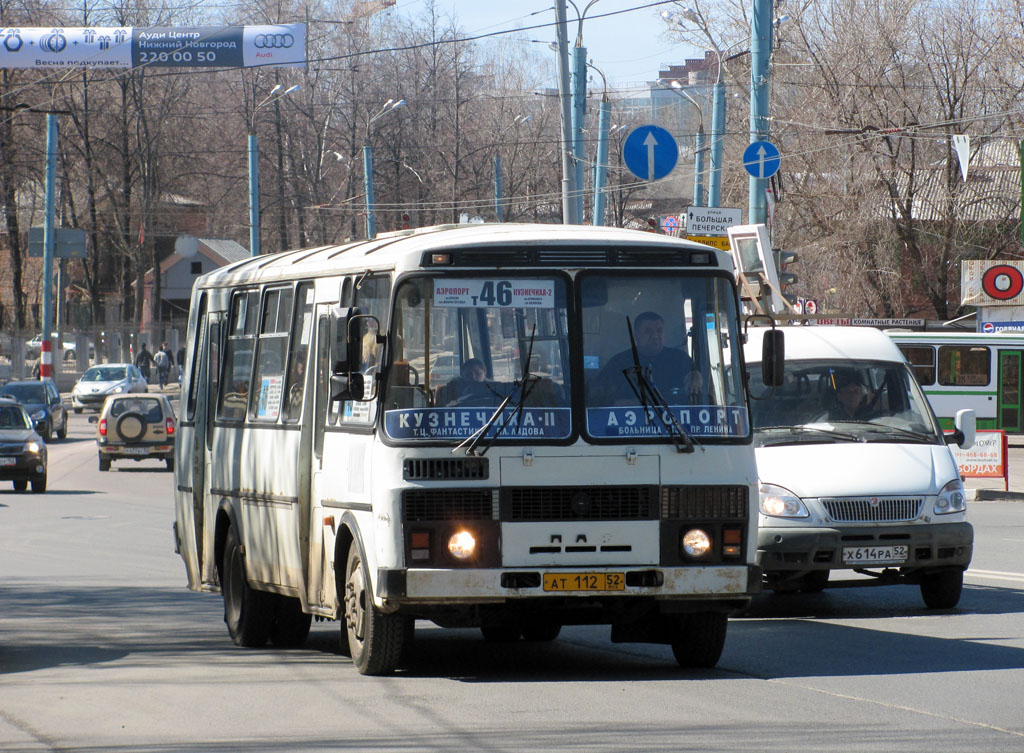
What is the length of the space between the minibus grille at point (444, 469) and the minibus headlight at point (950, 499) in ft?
14.6

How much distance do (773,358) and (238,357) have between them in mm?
3868

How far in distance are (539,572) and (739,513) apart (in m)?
1.12

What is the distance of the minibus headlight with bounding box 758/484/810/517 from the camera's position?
37.9 ft

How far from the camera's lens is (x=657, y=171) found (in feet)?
78.2

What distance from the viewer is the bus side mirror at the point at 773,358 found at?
9469 millimetres

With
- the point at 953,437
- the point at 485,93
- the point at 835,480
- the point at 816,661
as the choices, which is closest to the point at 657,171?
the point at 953,437

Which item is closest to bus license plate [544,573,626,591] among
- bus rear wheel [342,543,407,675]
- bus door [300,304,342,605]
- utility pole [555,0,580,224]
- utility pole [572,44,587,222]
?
bus rear wheel [342,543,407,675]

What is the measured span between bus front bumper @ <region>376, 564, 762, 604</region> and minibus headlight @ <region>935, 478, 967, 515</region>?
3384 mm

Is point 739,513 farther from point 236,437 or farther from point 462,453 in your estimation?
point 236,437

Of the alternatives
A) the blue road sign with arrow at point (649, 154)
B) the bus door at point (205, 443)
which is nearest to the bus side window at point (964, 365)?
the blue road sign with arrow at point (649, 154)

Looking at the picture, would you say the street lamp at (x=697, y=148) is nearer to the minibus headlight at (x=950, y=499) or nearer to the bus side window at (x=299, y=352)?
the minibus headlight at (x=950, y=499)

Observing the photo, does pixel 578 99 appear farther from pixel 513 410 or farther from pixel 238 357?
pixel 513 410

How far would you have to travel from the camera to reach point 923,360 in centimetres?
3956

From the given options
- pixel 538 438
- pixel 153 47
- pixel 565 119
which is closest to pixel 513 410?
pixel 538 438
